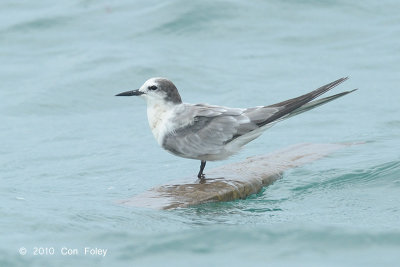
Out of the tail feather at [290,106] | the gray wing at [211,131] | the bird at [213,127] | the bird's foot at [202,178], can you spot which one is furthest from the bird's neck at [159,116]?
the tail feather at [290,106]

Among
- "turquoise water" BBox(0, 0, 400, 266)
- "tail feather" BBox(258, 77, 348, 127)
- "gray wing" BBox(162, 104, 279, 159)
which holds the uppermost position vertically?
"tail feather" BBox(258, 77, 348, 127)

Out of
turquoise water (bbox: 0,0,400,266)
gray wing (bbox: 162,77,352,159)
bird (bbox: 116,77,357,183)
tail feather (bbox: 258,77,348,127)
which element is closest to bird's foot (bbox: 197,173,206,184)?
bird (bbox: 116,77,357,183)

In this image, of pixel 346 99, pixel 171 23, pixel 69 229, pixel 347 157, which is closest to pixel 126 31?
pixel 171 23

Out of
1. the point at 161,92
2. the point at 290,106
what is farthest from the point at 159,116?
the point at 290,106

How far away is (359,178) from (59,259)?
10.1 feet

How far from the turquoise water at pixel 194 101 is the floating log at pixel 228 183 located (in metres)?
0.11

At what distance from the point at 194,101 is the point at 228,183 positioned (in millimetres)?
4124

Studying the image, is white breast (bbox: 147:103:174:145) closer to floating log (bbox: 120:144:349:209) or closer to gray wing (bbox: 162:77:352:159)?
gray wing (bbox: 162:77:352:159)

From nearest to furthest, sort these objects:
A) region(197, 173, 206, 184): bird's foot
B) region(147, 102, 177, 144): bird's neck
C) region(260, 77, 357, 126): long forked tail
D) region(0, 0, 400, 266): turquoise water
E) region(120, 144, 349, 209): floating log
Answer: region(0, 0, 400, 266): turquoise water
region(120, 144, 349, 209): floating log
region(260, 77, 357, 126): long forked tail
region(197, 173, 206, 184): bird's foot
region(147, 102, 177, 144): bird's neck

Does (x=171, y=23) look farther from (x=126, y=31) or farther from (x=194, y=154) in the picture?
(x=194, y=154)

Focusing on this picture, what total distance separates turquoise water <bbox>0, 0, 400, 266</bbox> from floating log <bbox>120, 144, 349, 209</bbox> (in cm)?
11

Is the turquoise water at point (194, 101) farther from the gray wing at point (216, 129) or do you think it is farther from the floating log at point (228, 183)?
the gray wing at point (216, 129)

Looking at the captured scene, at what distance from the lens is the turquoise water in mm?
6258

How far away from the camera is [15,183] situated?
847 cm
